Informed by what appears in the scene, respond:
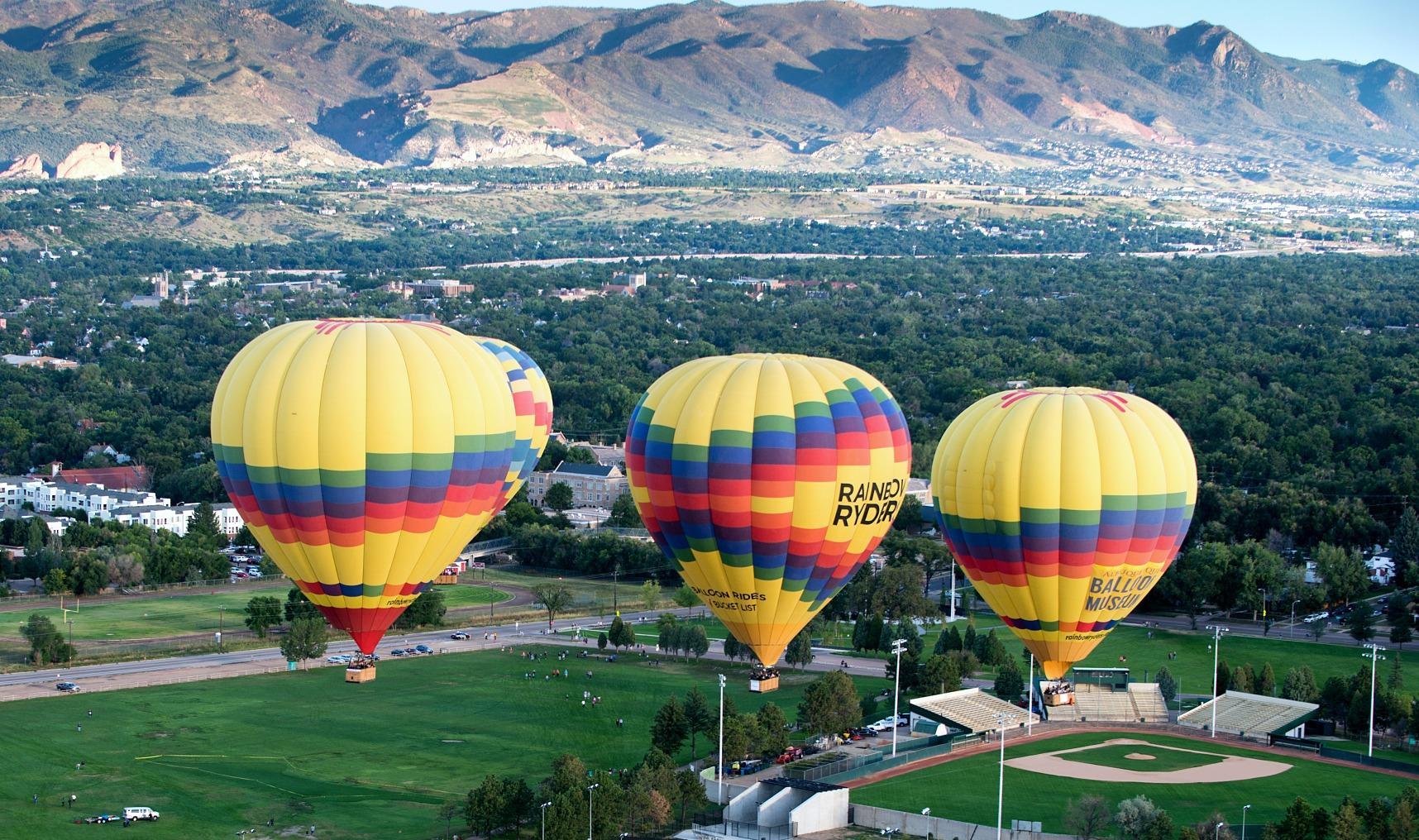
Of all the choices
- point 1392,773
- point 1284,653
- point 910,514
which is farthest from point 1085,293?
point 1392,773

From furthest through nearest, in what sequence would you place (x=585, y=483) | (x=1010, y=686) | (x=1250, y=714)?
(x=585, y=483) → (x=1010, y=686) → (x=1250, y=714)

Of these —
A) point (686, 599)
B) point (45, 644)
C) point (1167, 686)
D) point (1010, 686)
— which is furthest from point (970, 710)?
point (45, 644)

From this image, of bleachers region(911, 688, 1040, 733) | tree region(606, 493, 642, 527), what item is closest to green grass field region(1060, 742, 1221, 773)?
bleachers region(911, 688, 1040, 733)

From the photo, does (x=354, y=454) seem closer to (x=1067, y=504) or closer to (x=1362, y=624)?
(x=1067, y=504)

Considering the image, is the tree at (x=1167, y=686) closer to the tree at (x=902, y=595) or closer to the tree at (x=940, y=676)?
the tree at (x=940, y=676)

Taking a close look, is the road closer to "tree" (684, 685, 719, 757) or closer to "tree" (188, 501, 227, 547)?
"tree" (684, 685, 719, 757)

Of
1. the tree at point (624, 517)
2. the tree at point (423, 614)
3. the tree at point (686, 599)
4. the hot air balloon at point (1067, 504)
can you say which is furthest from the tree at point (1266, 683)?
the tree at point (624, 517)
